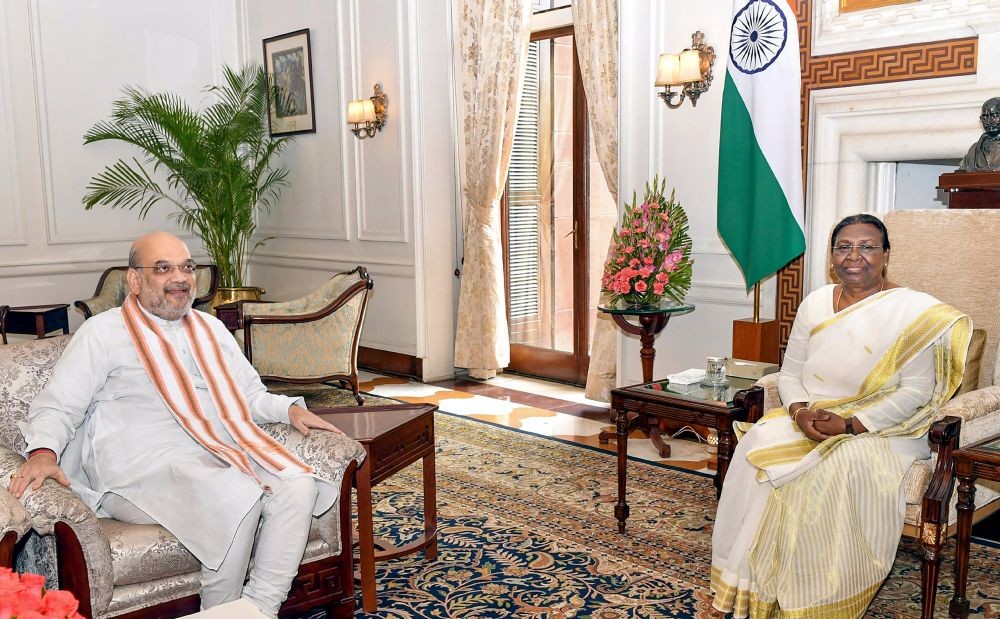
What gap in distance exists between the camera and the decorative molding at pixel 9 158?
7094 millimetres

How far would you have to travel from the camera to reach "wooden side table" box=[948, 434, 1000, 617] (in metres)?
2.67

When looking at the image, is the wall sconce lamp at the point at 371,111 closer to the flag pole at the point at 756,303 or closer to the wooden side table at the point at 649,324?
the wooden side table at the point at 649,324

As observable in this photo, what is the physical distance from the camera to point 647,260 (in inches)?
186

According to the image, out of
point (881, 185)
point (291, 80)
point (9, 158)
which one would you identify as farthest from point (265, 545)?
point (291, 80)

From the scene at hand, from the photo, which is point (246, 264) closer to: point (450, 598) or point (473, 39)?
point (473, 39)

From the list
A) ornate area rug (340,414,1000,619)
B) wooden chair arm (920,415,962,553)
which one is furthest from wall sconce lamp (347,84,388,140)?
wooden chair arm (920,415,962,553)

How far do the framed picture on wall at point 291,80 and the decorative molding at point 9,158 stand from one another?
205cm

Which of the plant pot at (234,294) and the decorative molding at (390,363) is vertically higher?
the plant pot at (234,294)

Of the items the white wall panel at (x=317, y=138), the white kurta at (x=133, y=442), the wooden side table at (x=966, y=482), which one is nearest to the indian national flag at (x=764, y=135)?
the wooden side table at (x=966, y=482)

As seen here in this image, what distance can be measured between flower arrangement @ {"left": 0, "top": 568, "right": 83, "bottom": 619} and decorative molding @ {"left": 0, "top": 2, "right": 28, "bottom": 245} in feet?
21.9

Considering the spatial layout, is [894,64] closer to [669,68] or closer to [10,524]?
[669,68]

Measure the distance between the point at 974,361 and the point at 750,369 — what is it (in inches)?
37.1

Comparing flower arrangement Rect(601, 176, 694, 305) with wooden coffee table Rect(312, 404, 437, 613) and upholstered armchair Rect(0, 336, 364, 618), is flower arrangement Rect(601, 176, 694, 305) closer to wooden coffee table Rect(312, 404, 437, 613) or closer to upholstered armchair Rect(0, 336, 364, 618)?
wooden coffee table Rect(312, 404, 437, 613)

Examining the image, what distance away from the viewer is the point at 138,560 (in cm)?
257
